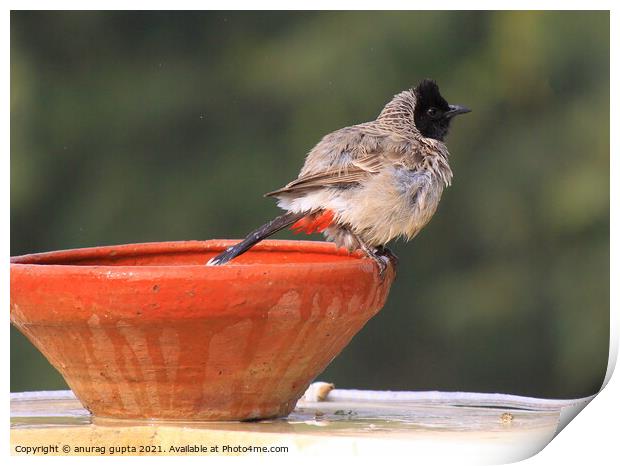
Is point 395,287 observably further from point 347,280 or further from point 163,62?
point 347,280

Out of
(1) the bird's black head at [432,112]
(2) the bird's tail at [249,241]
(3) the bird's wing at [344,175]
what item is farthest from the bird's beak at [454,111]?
(2) the bird's tail at [249,241]

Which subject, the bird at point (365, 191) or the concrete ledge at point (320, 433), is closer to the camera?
the concrete ledge at point (320, 433)

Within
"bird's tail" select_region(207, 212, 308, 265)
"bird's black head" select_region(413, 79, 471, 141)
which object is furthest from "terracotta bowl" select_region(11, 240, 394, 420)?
"bird's black head" select_region(413, 79, 471, 141)

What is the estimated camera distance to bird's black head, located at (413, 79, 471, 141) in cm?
495

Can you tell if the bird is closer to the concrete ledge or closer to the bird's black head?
the bird's black head

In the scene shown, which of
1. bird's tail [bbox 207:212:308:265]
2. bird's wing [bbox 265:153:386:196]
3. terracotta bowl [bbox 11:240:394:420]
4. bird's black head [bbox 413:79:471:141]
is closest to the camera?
terracotta bowl [bbox 11:240:394:420]

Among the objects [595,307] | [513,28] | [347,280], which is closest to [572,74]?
[513,28]

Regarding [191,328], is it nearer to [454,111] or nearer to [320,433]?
[320,433]

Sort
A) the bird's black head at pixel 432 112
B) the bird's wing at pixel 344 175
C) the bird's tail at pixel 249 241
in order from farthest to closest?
the bird's black head at pixel 432 112, the bird's wing at pixel 344 175, the bird's tail at pixel 249 241

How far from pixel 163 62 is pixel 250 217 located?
3.32ft

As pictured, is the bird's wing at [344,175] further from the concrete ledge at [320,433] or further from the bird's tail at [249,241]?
the concrete ledge at [320,433]

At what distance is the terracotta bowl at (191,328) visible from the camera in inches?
121

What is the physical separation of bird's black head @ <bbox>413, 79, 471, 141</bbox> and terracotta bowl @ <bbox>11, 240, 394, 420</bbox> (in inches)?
63.8
